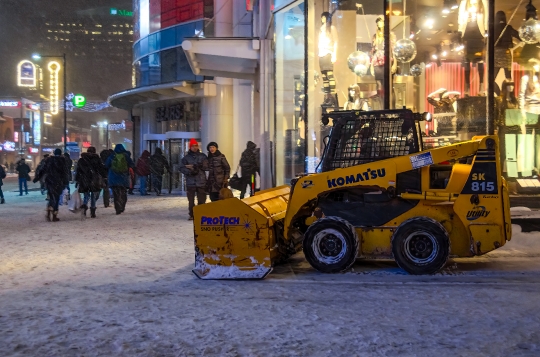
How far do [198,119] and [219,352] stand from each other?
76.8 ft

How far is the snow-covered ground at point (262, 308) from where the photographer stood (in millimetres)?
4867

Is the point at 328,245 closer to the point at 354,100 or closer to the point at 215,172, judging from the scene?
the point at 215,172

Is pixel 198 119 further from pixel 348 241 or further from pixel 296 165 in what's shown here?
pixel 348 241

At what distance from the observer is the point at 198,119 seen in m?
27.7

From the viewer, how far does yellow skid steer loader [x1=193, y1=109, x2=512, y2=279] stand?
24.9 feet

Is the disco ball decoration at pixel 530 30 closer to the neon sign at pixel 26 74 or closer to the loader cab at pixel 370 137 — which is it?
the loader cab at pixel 370 137

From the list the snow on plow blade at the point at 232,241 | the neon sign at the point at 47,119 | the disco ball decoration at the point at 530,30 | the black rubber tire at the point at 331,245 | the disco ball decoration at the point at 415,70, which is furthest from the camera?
the neon sign at the point at 47,119

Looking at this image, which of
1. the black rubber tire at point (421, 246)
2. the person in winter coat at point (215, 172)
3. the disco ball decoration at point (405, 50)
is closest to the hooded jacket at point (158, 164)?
the person in winter coat at point (215, 172)

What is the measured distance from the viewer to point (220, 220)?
7.71 meters

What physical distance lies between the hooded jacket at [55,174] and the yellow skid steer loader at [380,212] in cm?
756

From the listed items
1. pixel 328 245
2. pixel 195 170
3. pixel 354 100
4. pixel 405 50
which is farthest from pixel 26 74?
pixel 328 245

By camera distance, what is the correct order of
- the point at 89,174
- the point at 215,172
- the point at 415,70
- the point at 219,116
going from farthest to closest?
the point at 219,116 → the point at 89,174 → the point at 215,172 → the point at 415,70

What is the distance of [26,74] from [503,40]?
53432 millimetres

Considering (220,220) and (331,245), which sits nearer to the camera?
(220,220)
